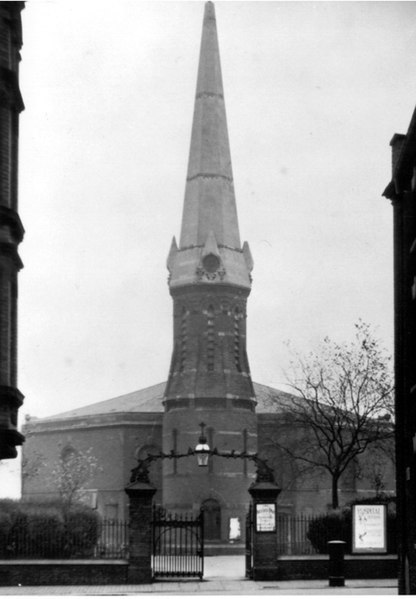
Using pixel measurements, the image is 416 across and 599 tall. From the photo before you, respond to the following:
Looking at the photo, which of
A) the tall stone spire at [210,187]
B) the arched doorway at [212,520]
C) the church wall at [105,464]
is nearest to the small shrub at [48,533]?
the arched doorway at [212,520]

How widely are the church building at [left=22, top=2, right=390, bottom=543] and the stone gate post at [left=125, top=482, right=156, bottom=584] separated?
112 feet

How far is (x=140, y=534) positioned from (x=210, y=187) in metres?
41.3

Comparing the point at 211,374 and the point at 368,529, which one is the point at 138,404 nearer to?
the point at 211,374

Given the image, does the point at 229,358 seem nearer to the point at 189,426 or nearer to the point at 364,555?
the point at 189,426

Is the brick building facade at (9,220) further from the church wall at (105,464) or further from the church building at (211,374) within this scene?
the church wall at (105,464)

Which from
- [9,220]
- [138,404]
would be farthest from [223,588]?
[138,404]

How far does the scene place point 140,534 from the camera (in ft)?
116

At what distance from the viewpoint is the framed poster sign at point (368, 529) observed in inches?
1320

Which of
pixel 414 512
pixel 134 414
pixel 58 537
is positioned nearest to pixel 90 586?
pixel 58 537

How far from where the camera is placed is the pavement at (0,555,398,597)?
3166 cm

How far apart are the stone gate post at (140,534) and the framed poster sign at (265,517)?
3.19 meters

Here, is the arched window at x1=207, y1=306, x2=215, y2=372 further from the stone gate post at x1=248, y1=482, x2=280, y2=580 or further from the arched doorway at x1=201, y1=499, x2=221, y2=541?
the stone gate post at x1=248, y1=482, x2=280, y2=580

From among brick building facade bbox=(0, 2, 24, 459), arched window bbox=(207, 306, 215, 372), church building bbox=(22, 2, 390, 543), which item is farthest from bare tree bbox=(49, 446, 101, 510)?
brick building facade bbox=(0, 2, 24, 459)

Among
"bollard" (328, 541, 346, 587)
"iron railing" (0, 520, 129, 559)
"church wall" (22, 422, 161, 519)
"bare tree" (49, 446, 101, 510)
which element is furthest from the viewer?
"church wall" (22, 422, 161, 519)
